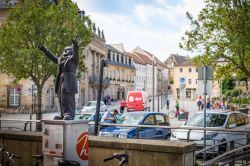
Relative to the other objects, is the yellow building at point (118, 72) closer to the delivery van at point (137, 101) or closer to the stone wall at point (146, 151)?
the delivery van at point (137, 101)

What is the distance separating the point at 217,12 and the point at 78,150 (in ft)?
52.4

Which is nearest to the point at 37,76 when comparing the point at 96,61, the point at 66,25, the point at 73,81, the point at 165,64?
the point at 66,25

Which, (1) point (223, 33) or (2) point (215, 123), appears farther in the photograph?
(1) point (223, 33)

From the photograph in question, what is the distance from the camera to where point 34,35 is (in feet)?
86.9

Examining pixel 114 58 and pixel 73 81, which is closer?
pixel 73 81

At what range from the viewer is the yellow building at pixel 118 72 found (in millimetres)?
89250

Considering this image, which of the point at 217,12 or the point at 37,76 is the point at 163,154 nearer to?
the point at 217,12

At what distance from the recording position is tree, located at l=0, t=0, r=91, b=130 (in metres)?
25.9

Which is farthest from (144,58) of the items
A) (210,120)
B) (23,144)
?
(23,144)

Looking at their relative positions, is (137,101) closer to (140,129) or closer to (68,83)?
(140,129)

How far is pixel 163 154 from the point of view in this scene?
25.6 ft

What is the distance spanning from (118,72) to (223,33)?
74162 mm

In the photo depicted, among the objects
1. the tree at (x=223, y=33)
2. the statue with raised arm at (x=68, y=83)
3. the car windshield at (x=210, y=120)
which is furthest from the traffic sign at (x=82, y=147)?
the tree at (x=223, y=33)

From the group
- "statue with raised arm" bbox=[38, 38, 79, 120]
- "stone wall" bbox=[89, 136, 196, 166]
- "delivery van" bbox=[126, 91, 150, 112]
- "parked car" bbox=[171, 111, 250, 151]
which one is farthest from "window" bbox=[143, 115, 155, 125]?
"delivery van" bbox=[126, 91, 150, 112]
